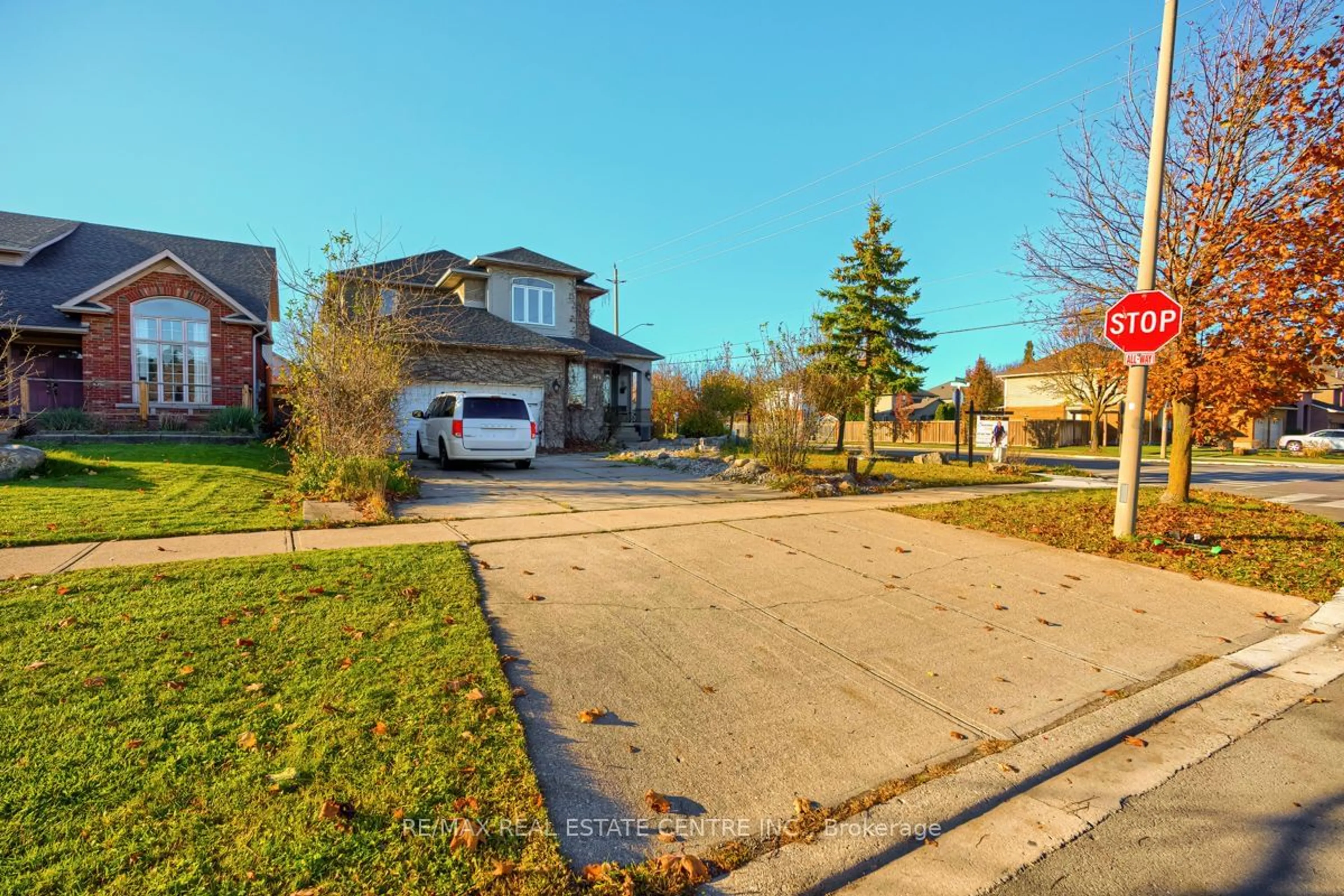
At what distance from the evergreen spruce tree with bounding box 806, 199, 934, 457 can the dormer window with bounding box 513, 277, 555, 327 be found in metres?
11.1

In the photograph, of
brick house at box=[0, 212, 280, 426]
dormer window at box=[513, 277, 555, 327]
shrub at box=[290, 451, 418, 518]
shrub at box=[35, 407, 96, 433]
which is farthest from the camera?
dormer window at box=[513, 277, 555, 327]

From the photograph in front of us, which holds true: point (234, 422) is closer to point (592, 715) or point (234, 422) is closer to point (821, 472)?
point (821, 472)

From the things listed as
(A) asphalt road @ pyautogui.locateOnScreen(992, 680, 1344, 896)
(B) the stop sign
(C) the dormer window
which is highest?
(C) the dormer window

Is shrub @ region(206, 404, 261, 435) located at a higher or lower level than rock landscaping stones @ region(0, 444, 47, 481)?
higher

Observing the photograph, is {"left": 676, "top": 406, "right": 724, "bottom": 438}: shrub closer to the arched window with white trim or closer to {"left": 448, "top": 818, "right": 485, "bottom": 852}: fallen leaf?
the arched window with white trim

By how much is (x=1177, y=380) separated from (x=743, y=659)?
30.6ft

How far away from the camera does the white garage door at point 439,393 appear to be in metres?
18.7

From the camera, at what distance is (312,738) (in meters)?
2.87

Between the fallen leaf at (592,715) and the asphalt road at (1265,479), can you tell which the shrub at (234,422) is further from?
the asphalt road at (1265,479)

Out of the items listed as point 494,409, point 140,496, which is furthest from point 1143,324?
point 140,496

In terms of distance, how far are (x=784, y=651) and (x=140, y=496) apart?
9.24 meters


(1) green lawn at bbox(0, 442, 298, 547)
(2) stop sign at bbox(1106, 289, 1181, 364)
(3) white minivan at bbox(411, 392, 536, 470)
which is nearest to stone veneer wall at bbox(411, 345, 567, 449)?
(3) white minivan at bbox(411, 392, 536, 470)

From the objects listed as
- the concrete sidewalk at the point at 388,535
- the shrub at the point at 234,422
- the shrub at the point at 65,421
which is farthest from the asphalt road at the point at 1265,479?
the shrub at the point at 65,421

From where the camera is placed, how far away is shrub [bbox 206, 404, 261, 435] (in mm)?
16516
